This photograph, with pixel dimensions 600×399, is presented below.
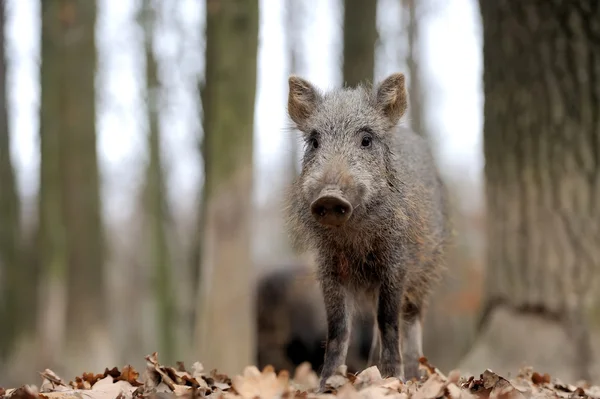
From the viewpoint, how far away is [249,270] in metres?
9.06

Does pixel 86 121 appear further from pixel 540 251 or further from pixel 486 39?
pixel 540 251

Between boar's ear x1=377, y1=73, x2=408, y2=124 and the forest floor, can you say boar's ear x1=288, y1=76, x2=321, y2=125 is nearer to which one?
boar's ear x1=377, y1=73, x2=408, y2=124

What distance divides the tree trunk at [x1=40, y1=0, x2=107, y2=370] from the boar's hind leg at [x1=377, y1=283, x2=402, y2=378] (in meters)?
8.64

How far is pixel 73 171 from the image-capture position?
1279 cm

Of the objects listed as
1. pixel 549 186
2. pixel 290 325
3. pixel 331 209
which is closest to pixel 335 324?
pixel 331 209

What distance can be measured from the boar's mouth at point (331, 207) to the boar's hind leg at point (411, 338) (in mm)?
1910

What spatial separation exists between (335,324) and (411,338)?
1.30m

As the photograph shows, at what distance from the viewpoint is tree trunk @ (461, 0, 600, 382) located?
306 inches

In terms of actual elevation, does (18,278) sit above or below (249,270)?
below

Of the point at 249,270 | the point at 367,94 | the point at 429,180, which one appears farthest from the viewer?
the point at 249,270

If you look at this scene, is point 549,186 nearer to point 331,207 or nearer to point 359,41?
point 331,207

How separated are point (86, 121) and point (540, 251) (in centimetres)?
832

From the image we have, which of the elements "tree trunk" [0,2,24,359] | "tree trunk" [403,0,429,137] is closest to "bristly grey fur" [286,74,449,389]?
"tree trunk" [0,2,24,359]

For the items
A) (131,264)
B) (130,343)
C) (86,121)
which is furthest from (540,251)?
(131,264)
